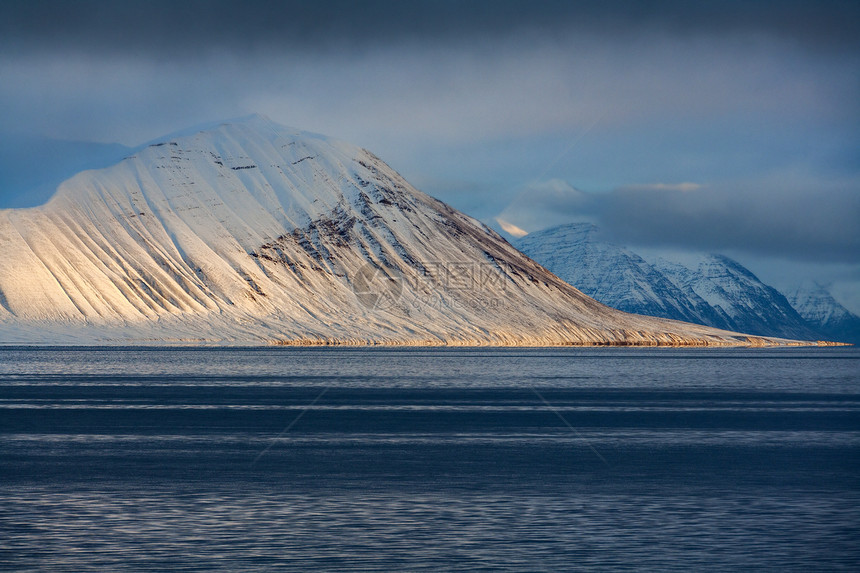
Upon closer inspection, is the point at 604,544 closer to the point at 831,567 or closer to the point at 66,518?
the point at 831,567

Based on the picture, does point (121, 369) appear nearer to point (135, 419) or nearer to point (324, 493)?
point (135, 419)

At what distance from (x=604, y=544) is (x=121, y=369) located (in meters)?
94.7

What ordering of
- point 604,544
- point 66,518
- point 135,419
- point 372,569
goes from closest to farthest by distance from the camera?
1. point 372,569
2. point 604,544
3. point 66,518
4. point 135,419

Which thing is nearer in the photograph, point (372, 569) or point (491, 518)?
point (372, 569)

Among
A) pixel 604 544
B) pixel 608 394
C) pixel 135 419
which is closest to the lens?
pixel 604 544

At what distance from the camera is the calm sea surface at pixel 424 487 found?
18.6m

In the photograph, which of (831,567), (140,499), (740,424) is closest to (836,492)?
(831,567)

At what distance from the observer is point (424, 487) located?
26297 millimetres

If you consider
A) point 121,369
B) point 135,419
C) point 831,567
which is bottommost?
point 831,567

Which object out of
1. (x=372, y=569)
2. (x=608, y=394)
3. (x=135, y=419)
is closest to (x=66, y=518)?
(x=372, y=569)

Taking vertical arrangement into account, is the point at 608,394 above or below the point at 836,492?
above

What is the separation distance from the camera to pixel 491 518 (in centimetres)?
2188

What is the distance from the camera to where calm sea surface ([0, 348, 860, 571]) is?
18.6 m

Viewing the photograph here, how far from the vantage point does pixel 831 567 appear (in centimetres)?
1764
